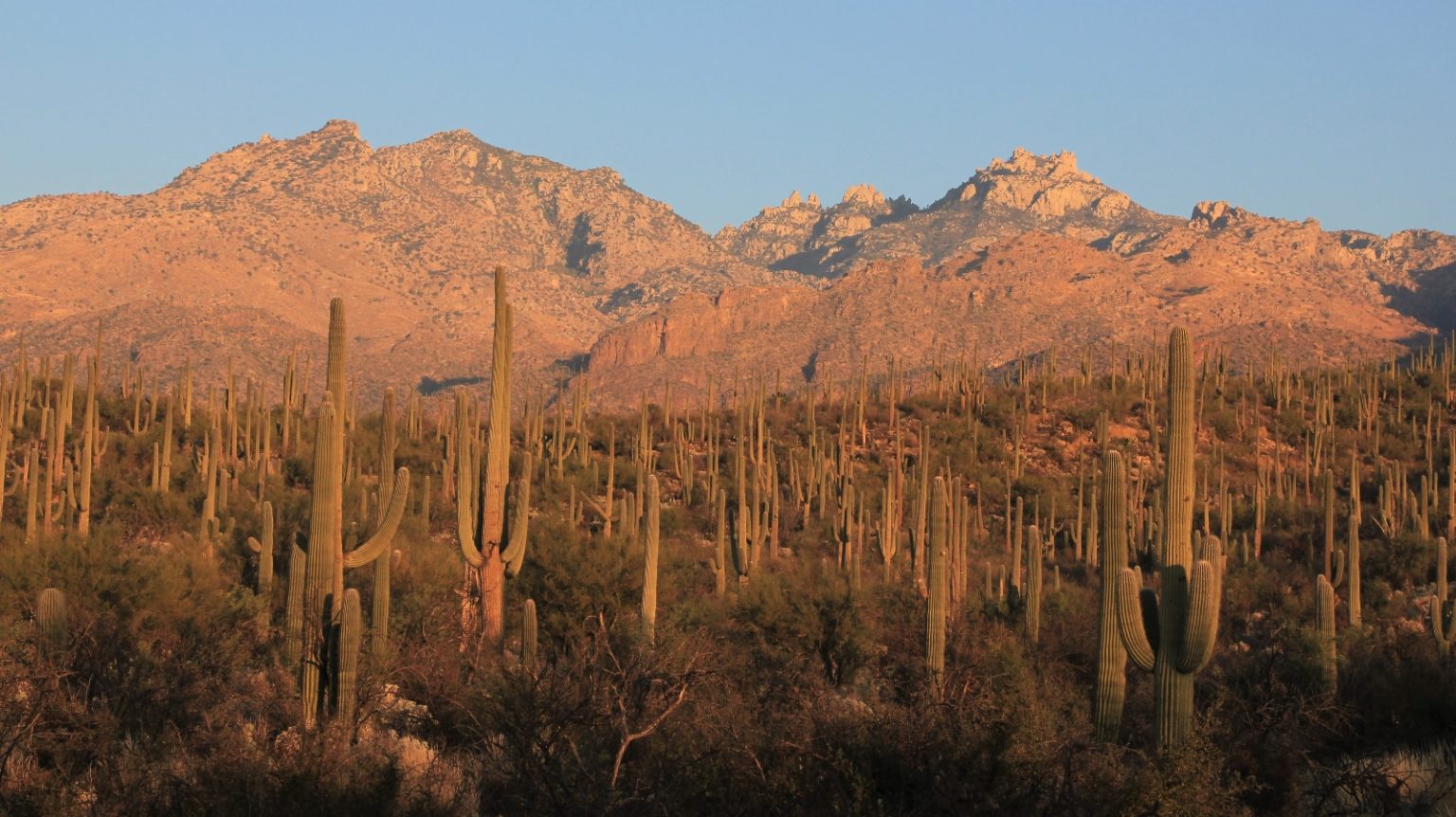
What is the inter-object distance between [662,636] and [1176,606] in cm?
784

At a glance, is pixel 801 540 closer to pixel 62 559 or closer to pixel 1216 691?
pixel 62 559

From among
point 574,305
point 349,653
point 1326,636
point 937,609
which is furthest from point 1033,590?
point 574,305

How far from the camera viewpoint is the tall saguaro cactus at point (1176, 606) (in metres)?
12.7

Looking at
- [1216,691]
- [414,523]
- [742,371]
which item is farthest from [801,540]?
[742,371]

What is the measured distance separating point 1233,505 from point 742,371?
89955 millimetres

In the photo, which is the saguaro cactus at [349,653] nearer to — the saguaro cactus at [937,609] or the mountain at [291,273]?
the saguaro cactus at [937,609]

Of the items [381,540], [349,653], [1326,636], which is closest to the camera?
[349,653]

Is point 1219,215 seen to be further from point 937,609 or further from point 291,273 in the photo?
point 937,609

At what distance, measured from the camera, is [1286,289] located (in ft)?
460

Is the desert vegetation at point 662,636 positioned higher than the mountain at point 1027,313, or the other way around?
the mountain at point 1027,313

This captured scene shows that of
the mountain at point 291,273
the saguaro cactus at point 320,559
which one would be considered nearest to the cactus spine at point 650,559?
the saguaro cactus at point 320,559

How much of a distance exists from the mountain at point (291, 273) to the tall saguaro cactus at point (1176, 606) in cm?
9939

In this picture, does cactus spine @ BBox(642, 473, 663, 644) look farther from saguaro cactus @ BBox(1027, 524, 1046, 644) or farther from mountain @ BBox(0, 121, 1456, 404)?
mountain @ BBox(0, 121, 1456, 404)

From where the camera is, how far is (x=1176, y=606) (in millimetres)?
12930
